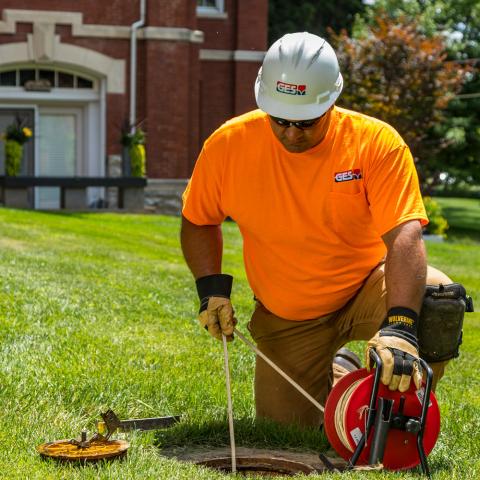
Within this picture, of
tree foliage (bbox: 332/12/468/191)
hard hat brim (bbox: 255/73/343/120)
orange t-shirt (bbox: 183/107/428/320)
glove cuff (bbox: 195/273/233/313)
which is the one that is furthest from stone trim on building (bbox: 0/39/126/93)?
hard hat brim (bbox: 255/73/343/120)

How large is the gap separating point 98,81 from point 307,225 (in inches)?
786

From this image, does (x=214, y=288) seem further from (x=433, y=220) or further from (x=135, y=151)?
(x=135, y=151)

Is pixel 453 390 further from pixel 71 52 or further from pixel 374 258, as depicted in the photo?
pixel 71 52

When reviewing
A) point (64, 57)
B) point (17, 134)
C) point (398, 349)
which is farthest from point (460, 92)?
point (398, 349)

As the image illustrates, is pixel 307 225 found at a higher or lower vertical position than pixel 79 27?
higher

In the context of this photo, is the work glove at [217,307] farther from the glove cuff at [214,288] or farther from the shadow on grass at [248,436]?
the shadow on grass at [248,436]

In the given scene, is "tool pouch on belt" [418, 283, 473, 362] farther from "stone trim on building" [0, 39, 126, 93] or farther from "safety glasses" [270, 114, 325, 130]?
"stone trim on building" [0, 39, 126, 93]

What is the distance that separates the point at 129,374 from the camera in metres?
6.29

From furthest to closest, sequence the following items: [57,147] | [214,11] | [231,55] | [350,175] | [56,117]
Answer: [214,11]
[231,55]
[57,147]
[56,117]
[350,175]

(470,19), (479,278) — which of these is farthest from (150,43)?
(470,19)

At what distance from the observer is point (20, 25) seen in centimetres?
2402

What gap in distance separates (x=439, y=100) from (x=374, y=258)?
20834mm

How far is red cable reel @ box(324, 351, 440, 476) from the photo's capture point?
14.8 feet

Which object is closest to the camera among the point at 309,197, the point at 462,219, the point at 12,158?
the point at 309,197
